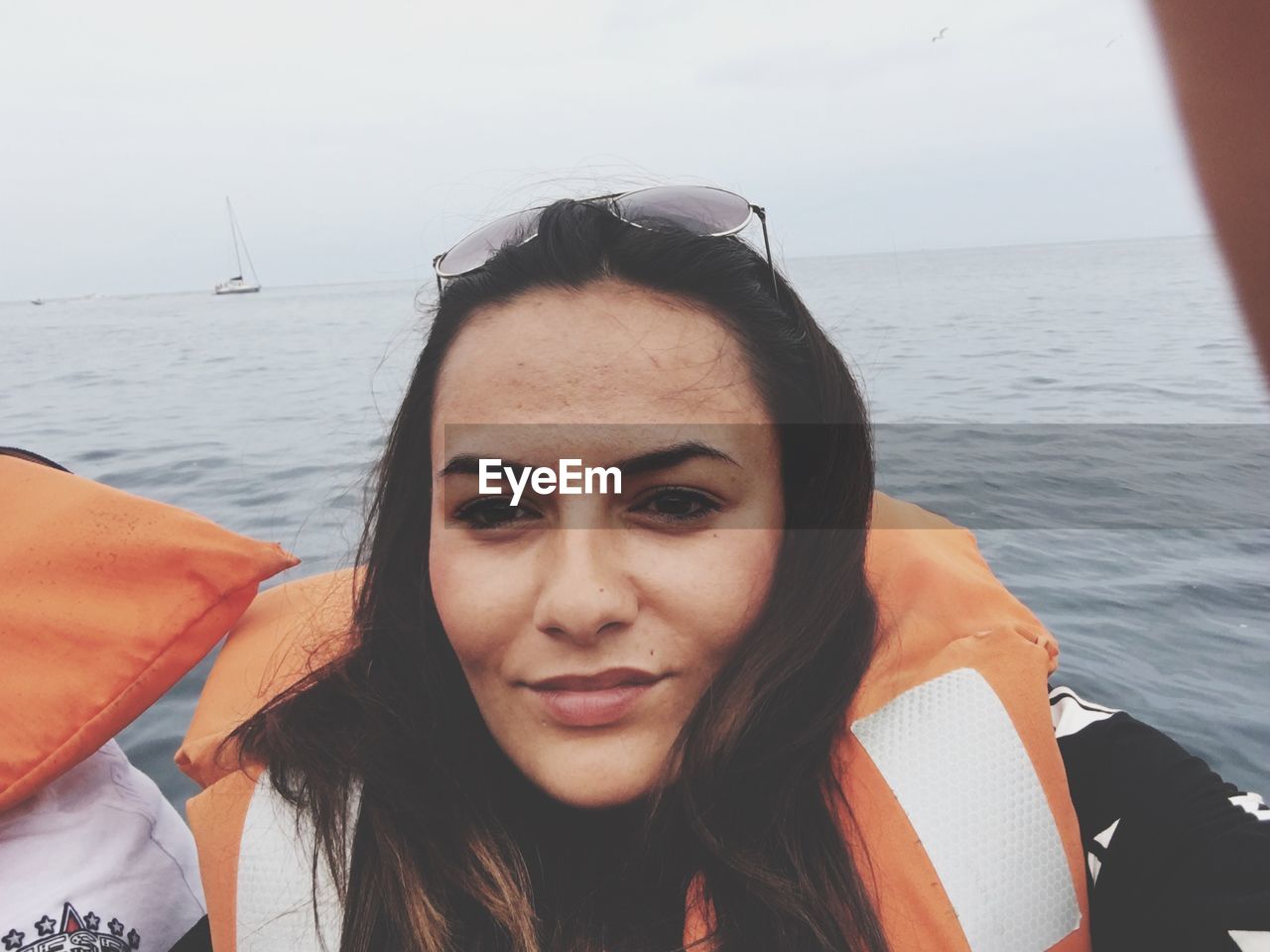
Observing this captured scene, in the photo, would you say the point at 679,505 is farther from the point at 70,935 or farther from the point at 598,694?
the point at 70,935

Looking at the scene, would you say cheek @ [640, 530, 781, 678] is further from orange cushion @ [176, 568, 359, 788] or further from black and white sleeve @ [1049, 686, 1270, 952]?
orange cushion @ [176, 568, 359, 788]

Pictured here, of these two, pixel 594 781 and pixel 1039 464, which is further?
pixel 1039 464

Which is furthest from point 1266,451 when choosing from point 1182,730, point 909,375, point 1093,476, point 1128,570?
point 909,375

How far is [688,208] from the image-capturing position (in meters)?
1.72

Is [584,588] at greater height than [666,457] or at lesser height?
lesser

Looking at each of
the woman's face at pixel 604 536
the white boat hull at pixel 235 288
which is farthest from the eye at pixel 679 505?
the white boat hull at pixel 235 288

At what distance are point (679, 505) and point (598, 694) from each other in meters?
0.34

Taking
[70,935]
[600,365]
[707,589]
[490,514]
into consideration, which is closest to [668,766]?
[707,589]

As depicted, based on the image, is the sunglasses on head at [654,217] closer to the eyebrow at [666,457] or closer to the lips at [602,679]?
the eyebrow at [666,457]

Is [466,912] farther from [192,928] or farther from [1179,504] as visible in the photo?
[1179,504]

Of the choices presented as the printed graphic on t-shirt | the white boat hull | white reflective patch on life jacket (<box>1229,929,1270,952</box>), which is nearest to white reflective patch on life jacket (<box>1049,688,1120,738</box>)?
white reflective patch on life jacket (<box>1229,929,1270,952</box>)

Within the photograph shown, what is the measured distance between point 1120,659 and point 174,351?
76.1 feet

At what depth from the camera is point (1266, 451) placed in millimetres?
5828

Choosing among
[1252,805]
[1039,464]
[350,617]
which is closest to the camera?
[1252,805]
